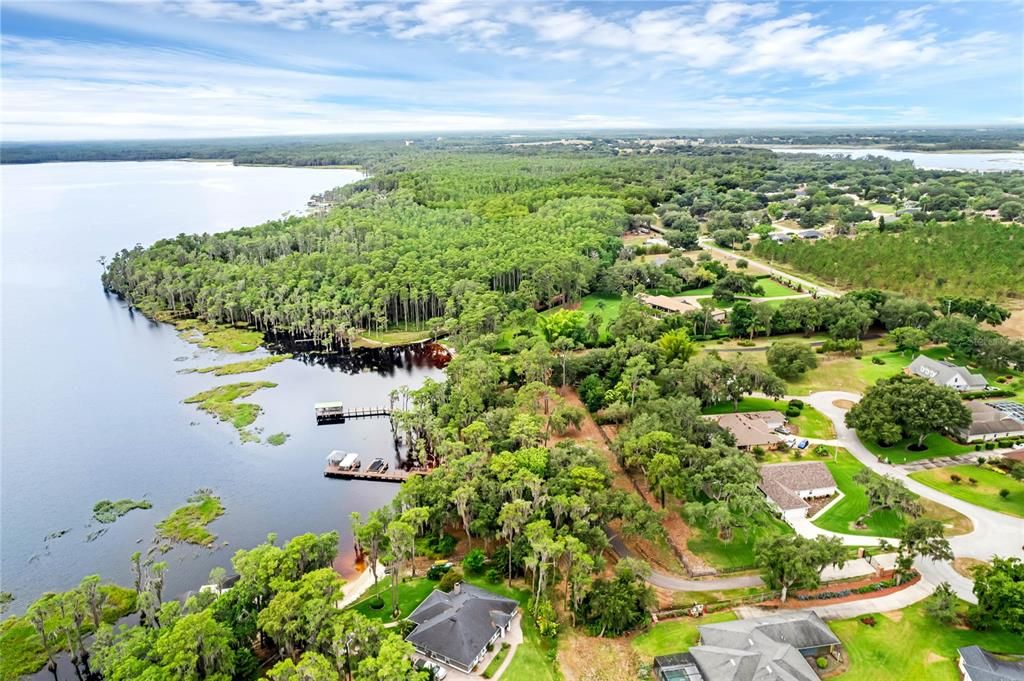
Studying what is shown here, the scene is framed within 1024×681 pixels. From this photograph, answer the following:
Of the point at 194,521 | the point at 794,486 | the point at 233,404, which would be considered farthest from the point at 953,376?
the point at 233,404

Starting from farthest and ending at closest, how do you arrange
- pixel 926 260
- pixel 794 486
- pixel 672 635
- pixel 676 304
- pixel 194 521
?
pixel 926 260, pixel 676 304, pixel 194 521, pixel 794 486, pixel 672 635

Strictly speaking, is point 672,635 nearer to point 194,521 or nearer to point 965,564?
point 965,564

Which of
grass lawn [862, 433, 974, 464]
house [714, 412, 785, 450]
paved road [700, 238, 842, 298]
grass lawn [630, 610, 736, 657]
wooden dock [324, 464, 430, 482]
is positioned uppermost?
paved road [700, 238, 842, 298]

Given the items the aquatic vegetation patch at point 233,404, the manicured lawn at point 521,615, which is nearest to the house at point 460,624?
the manicured lawn at point 521,615

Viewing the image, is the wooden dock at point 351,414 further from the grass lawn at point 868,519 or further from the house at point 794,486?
the grass lawn at point 868,519

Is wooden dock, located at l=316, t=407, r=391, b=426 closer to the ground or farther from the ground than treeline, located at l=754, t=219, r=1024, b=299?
closer to the ground

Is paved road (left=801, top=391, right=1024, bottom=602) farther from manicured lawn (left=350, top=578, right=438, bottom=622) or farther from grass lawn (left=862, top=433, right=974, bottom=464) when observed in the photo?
manicured lawn (left=350, top=578, right=438, bottom=622)

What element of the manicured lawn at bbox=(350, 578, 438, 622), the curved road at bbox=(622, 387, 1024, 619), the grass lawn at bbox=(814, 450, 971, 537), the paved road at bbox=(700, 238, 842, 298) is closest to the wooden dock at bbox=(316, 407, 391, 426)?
the manicured lawn at bbox=(350, 578, 438, 622)
